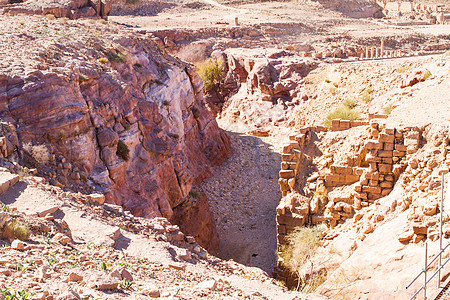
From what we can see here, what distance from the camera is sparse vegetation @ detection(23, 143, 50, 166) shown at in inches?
436

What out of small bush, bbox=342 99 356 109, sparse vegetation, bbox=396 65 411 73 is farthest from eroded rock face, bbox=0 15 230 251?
sparse vegetation, bbox=396 65 411 73

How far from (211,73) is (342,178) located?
23.9 meters

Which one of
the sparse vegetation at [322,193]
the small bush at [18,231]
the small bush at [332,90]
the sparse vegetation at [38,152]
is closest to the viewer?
the small bush at [18,231]

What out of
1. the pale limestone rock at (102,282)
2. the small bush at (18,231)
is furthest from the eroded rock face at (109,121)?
the pale limestone rock at (102,282)

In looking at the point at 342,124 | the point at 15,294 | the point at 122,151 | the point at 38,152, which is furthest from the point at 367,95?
the point at 15,294

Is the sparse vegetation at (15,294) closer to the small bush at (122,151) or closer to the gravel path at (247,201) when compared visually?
the small bush at (122,151)

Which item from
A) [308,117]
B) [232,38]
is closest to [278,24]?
[232,38]

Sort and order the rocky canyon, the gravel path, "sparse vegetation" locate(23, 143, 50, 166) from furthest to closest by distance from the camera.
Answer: the gravel path → "sparse vegetation" locate(23, 143, 50, 166) → the rocky canyon

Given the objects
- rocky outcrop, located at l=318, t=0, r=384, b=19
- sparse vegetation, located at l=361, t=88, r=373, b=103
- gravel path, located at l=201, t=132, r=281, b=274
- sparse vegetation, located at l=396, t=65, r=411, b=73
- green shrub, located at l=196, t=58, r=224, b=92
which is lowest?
gravel path, located at l=201, t=132, r=281, b=274

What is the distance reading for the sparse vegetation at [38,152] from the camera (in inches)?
436

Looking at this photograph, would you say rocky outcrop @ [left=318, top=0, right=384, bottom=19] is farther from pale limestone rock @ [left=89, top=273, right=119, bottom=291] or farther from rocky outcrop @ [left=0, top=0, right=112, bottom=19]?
pale limestone rock @ [left=89, top=273, right=119, bottom=291]

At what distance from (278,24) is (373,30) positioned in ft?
31.5

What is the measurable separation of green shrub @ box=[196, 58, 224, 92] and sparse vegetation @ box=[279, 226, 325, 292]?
929 inches

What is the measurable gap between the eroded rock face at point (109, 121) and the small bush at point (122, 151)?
3cm
